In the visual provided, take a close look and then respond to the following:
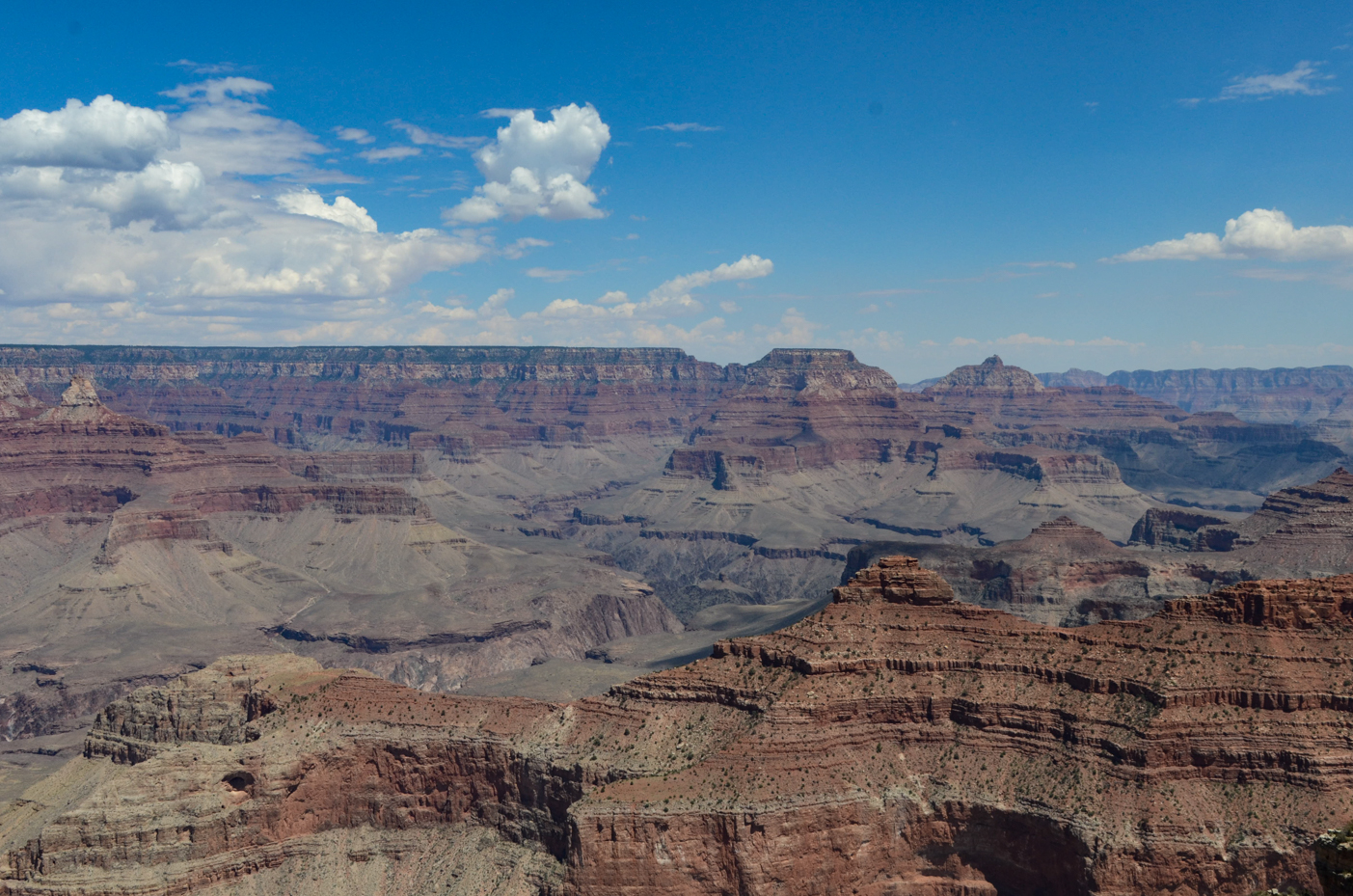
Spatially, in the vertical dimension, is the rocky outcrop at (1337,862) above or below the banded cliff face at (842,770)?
above

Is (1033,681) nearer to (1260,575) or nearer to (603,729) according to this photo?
(603,729)

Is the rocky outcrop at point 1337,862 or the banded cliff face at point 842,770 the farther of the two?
the banded cliff face at point 842,770

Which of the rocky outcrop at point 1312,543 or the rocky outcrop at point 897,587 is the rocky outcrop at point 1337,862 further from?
the rocky outcrop at point 1312,543

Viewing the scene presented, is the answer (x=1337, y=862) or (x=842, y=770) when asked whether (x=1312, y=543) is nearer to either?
(x=842, y=770)

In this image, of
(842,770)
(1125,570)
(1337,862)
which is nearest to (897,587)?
(842,770)

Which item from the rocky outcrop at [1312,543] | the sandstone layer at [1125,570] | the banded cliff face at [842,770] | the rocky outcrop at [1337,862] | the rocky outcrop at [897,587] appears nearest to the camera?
the rocky outcrop at [1337,862]

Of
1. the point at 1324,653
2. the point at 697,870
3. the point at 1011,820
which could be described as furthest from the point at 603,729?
the point at 1324,653

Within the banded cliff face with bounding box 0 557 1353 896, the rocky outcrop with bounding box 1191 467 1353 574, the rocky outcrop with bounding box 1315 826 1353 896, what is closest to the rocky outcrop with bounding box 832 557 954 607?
the banded cliff face with bounding box 0 557 1353 896

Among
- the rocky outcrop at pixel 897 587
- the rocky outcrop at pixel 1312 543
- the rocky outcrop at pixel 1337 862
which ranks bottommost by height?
the rocky outcrop at pixel 1312 543

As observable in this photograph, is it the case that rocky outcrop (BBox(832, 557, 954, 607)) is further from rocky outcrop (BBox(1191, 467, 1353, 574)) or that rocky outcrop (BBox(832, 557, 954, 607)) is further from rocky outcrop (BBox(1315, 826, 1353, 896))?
rocky outcrop (BBox(1191, 467, 1353, 574))

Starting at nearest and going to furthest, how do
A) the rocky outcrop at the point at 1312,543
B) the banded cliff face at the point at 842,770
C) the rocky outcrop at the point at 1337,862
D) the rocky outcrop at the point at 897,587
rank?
the rocky outcrop at the point at 1337,862 < the banded cliff face at the point at 842,770 < the rocky outcrop at the point at 897,587 < the rocky outcrop at the point at 1312,543

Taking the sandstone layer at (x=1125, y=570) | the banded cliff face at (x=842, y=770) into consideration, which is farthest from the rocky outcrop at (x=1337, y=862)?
the sandstone layer at (x=1125, y=570)
